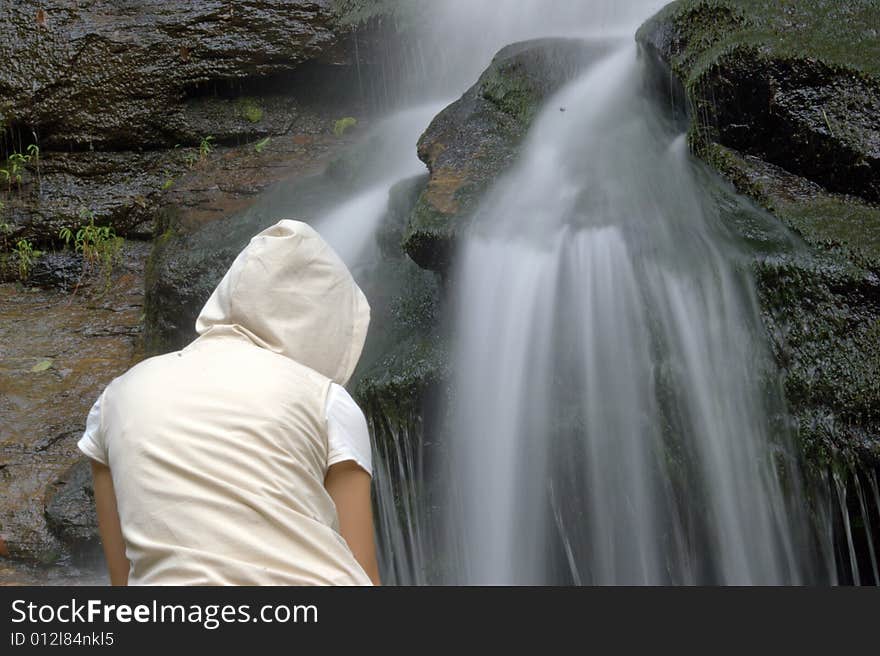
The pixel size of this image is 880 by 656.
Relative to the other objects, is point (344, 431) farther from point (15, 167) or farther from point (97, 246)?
point (15, 167)

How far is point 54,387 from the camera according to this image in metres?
5.71

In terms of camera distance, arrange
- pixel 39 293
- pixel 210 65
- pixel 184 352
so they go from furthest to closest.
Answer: pixel 210 65, pixel 39 293, pixel 184 352

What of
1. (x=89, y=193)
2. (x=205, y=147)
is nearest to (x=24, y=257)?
(x=89, y=193)

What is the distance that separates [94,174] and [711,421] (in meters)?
5.91

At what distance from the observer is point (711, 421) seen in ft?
11.9

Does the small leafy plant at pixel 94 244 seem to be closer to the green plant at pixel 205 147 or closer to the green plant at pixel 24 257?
the green plant at pixel 24 257

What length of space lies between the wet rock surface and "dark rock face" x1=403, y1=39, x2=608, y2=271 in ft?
7.06

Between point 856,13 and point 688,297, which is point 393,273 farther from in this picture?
point 856,13

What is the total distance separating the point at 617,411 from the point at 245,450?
2299 millimetres

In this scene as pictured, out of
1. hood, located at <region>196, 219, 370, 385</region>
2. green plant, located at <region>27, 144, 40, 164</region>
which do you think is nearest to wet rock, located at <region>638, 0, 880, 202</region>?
hood, located at <region>196, 219, 370, 385</region>

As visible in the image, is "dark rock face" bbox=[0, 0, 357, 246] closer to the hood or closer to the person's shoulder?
the hood

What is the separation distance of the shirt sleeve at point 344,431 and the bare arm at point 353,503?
0.07 feet

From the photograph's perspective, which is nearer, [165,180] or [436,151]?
[436,151]

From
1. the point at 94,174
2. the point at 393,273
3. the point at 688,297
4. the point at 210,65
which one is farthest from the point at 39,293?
the point at 688,297
